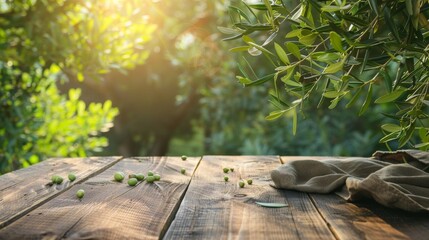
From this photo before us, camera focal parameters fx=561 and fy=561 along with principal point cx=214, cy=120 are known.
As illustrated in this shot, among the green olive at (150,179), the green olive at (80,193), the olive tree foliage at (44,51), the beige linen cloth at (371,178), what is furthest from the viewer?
the olive tree foliage at (44,51)

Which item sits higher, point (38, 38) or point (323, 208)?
point (38, 38)

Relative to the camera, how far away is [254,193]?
1.76m

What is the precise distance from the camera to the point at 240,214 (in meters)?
1.45

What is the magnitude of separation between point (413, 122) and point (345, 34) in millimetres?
397

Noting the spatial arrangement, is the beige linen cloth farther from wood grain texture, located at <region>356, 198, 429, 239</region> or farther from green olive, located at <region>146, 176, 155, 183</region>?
green olive, located at <region>146, 176, 155, 183</region>

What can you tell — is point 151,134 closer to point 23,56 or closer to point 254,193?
point 23,56

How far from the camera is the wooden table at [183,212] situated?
1.27 meters

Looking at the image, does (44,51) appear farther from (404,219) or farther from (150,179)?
(404,219)

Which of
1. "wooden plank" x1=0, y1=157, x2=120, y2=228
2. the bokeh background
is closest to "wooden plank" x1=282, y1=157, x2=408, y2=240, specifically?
the bokeh background

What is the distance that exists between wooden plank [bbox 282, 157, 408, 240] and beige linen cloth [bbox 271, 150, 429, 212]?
0.17 ft

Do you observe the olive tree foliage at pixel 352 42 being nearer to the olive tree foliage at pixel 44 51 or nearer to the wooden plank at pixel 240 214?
the wooden plank at pixel 240 214

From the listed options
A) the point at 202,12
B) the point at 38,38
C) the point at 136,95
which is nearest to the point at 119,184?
the point at 38,38

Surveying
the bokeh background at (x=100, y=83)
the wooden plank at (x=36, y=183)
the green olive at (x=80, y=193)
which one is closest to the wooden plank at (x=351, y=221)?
the bokeh background at (x=100, y=83)

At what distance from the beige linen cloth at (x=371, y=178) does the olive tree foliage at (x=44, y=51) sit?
2238 millimetres
